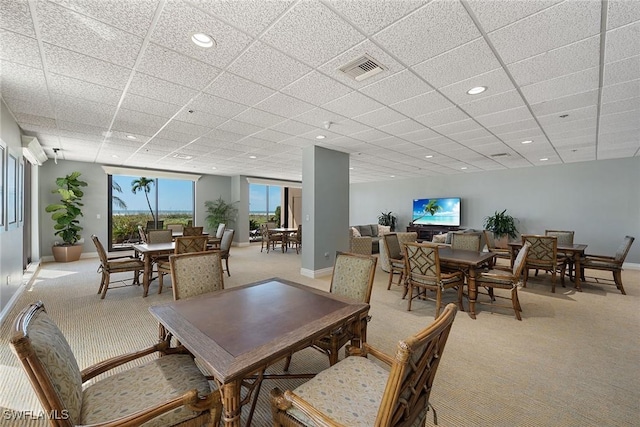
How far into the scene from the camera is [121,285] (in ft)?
15.8

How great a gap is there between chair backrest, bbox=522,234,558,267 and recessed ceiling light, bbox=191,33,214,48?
503cm

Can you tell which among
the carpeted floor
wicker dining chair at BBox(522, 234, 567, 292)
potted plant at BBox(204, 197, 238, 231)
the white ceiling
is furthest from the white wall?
potted plant at BBox(204, 197, 238, 231)

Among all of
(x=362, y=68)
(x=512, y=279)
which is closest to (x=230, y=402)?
(x=362, y=68)

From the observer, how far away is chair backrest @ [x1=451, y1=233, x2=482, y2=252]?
15.8 ft

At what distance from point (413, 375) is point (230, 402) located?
0.74 m

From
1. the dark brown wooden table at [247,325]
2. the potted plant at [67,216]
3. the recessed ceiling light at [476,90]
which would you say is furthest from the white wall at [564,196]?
the potted plant at [67,216]

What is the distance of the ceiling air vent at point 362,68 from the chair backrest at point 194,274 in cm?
202

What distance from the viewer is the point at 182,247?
4.34m

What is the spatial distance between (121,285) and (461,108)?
6006 millimetres

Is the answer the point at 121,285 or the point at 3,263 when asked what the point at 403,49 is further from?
the point at 121,285

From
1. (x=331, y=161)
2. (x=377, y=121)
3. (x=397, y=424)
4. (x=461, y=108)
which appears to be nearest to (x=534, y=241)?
(x=461, y=108)

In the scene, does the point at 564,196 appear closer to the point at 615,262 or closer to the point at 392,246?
the point at 615,262

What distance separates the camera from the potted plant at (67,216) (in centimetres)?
657

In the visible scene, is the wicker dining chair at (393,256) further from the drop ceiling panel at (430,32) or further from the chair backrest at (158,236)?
the chair backrest at (158,236)
